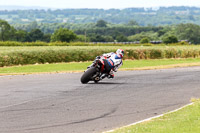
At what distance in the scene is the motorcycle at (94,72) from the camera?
18797mm

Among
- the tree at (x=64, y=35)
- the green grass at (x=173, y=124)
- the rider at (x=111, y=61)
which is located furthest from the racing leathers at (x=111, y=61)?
the tree at (x=64, y=35)

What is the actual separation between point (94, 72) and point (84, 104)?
554 centimetres

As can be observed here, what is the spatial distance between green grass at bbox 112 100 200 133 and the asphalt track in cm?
68

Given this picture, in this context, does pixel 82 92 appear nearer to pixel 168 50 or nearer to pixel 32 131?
pixel 32 131

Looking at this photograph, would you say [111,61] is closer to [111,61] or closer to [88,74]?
[111,61]

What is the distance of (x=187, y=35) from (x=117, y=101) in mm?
160325

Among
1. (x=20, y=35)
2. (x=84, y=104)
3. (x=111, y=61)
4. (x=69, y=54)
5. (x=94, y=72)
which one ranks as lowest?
(x=20, y=35)

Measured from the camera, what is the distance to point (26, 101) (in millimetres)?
13844

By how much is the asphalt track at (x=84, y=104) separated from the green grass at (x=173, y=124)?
2.23 ft

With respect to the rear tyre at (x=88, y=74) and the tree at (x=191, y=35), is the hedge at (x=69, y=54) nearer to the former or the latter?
the rear tyre at (x=88, y=74)

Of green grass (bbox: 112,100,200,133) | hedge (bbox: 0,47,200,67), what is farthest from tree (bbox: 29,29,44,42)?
green grass (bbox: 112,100,200,133)

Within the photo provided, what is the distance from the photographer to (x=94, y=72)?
18.9m

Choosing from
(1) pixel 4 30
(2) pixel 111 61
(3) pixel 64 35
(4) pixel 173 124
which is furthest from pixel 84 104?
(1) pixel 4 30

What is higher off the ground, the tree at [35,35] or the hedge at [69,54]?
the hedge at [69,54]
